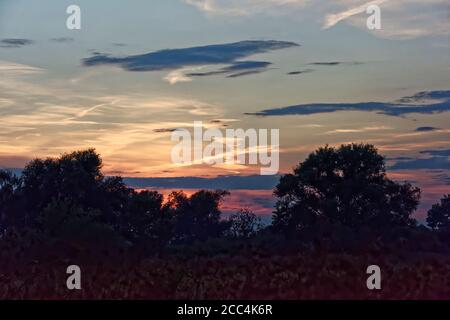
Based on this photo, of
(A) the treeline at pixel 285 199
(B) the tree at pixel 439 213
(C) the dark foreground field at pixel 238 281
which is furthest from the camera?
(B) the tree at pixel 439 213

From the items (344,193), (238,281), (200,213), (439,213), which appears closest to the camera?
(238,281)

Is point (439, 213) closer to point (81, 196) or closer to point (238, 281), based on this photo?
point (81, 196)

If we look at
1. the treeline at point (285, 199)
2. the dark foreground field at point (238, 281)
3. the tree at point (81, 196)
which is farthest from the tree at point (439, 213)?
the dark foreground field at point (238, 281)

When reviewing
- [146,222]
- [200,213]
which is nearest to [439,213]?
[200,213]

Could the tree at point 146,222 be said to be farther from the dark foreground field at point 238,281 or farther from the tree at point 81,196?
the dark foreground field at point 238,281

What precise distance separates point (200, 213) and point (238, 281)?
235 ft

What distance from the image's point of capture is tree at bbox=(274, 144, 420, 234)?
6382 cm

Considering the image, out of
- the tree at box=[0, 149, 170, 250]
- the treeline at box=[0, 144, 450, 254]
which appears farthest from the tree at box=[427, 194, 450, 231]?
the tree at box=[0, 149, 170, 250]

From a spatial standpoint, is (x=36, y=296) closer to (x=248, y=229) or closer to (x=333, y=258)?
(x=333, y=258)

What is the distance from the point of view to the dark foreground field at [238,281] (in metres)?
17.3

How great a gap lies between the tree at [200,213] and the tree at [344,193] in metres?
20.7

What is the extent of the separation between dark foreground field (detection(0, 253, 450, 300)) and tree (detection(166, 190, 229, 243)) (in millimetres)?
65882

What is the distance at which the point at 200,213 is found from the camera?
89500mm
